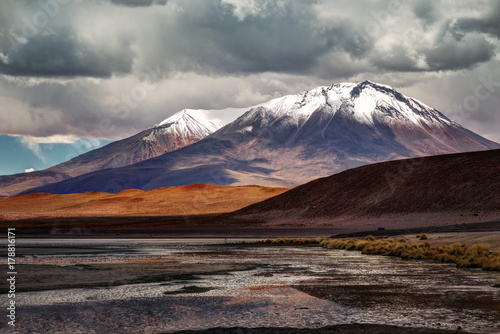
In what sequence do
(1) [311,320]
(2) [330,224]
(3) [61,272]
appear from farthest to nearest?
(2) [330,224] < (3) [61,272] < (1) [311,320]

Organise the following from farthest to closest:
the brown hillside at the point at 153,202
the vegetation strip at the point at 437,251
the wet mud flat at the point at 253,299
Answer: the brown hillside at the point at 153,202 → the vegetation strip at the point at 437,251 → the wet mud flat at the point at 253,299

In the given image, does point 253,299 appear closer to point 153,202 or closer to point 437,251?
point 437,251

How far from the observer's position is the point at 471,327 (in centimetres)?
1248

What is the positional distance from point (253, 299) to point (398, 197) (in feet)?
277

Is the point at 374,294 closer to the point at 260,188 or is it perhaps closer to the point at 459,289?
the point at 459,289

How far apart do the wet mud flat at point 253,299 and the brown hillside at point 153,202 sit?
116 meters

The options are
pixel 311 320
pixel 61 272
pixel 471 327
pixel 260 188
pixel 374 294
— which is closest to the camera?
pixel 471 327

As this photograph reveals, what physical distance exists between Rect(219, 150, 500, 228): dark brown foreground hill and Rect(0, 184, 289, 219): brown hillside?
31.5 meters

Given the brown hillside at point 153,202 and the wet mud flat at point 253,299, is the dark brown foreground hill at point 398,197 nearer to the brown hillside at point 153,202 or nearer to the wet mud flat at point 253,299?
the brown hillside at point 153,202

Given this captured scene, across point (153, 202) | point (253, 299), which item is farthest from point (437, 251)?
point (153, 202)

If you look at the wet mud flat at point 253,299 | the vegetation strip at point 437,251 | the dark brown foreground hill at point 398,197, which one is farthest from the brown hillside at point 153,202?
the wet mud flat at point 253,299

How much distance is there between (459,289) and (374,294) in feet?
9.70

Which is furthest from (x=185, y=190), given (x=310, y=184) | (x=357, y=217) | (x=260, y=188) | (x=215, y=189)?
(x=357, y=217)

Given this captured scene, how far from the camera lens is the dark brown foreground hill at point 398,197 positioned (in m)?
84.3
